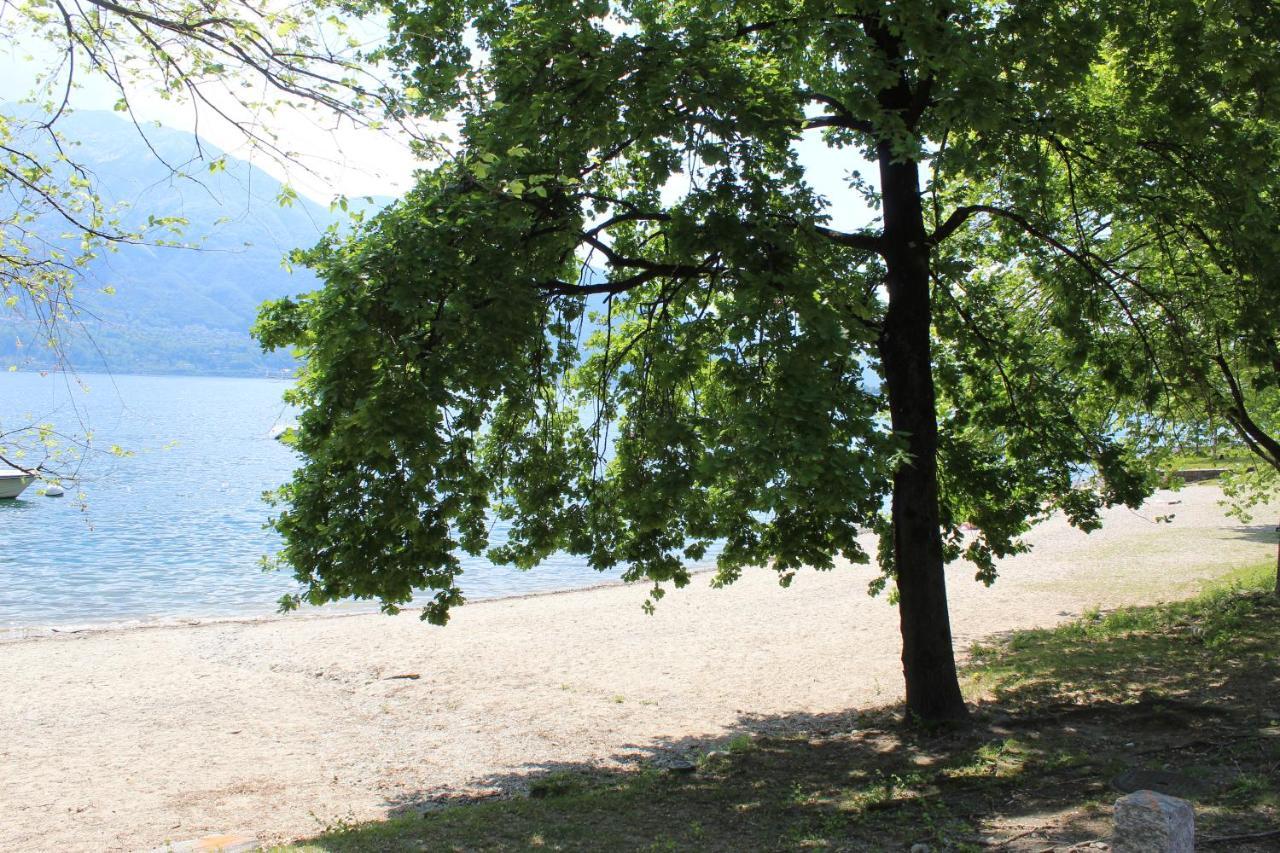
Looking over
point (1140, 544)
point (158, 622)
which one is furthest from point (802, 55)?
point (1140, 544)

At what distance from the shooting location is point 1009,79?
7812 millimetres

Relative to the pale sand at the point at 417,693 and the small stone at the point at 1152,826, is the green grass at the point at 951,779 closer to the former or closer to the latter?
the pale sand at the point at 417,693

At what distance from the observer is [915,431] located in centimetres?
999

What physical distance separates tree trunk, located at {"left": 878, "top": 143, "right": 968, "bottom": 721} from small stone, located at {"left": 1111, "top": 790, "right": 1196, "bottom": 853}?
5.80 meters

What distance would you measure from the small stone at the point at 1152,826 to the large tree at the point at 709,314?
2.70 meters

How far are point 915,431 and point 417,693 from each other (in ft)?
28.6

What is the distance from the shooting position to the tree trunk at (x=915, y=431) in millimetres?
9969

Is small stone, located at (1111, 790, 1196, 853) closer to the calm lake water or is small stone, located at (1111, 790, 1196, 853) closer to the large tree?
the large tree

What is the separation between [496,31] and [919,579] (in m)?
6.61

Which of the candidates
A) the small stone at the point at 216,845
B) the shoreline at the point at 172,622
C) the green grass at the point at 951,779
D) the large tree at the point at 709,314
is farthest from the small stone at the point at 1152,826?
the shoreline at the point at 172,622

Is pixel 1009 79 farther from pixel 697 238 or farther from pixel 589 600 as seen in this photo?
pixel 589 600

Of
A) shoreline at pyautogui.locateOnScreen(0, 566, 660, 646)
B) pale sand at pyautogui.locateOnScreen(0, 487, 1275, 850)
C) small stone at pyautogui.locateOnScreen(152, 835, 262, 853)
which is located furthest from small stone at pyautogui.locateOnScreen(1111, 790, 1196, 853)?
shoreline at pyautogui.locateOnScreen(0, 566, 660, 646)

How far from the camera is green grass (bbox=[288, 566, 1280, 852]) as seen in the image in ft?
22.1

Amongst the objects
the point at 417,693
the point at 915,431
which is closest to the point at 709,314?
the point at 915,431
